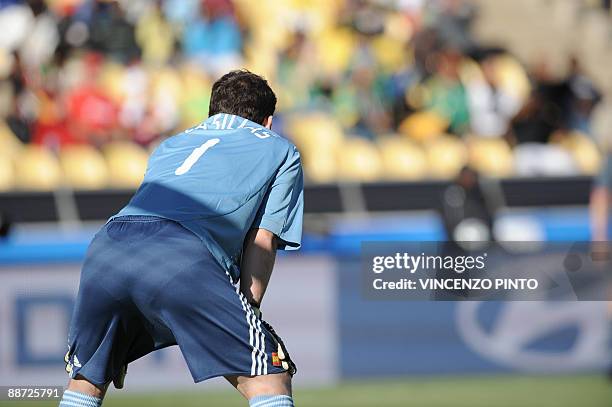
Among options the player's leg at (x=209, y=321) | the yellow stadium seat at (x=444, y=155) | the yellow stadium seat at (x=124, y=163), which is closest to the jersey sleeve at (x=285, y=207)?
the player's leg at (x=209, y=321)

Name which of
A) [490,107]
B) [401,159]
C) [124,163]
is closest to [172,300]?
[124,163]

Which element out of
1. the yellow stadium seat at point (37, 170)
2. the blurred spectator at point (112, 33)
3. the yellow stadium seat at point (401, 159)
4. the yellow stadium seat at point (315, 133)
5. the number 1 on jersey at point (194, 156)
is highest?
the blurred spectator at point (112, 33)

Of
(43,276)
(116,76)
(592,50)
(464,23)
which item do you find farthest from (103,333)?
(592,50)

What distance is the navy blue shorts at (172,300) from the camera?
404 cm

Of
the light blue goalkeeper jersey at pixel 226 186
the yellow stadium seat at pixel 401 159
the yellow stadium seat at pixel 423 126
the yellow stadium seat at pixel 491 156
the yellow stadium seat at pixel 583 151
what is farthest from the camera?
the yellow stadium seat at pixel 423 126

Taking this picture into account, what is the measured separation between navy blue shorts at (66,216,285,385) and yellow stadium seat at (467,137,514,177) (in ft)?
29.7

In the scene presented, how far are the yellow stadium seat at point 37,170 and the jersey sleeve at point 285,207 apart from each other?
7.69 metres

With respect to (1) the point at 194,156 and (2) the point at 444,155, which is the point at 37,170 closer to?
(2) the point at 444,155

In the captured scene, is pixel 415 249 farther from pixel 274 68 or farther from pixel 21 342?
pixel 274 68

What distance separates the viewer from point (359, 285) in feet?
30.0

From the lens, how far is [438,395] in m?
8.66

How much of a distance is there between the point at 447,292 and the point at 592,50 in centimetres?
932

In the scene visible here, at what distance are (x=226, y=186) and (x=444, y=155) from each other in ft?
30.3

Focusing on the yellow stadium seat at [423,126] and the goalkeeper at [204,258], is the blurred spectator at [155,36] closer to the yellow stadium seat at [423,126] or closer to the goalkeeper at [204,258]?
the yellow stadium seat at [423,126]
